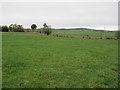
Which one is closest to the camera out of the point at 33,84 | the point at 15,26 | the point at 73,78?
the point at 33,84

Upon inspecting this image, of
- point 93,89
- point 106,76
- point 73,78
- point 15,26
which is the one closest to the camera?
point 93,89

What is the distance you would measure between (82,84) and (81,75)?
0.92 m

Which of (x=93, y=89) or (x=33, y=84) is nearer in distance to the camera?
(x=93, y=89)

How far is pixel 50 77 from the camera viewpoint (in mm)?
4812

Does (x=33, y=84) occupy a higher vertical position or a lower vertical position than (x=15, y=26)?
lower

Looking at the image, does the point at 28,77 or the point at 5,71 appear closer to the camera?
the point at 28,77

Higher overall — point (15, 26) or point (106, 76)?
point (15, 26)

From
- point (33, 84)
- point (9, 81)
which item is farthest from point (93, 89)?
point (9, 81)

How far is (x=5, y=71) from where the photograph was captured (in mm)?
5352

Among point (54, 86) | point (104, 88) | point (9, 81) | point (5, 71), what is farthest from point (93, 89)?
point (5, 71)

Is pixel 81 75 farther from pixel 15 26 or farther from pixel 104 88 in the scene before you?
pixel 15 26

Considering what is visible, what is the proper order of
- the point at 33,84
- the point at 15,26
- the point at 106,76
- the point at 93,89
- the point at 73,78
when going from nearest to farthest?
the point at 93,89
the point at 33,84
the point at 73,78
the point at 106,76
the point at 15,26

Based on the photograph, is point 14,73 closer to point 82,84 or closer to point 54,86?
point 54,86

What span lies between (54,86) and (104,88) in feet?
6.51
